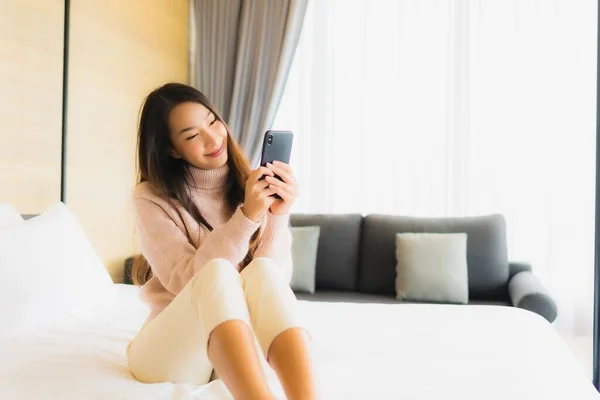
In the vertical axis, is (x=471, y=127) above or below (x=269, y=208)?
above

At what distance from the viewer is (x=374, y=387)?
1282 mm

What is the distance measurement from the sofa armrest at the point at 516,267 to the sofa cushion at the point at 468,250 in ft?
0.31

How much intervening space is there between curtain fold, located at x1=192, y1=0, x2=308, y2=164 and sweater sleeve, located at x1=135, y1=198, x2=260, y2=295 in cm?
214

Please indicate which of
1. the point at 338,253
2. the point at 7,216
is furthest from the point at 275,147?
the point at 338,253

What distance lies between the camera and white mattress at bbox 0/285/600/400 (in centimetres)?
125

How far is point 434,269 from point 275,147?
1582mm

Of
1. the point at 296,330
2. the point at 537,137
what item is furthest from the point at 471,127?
the point at 296,330

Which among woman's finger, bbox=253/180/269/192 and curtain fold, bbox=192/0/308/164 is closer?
woman's finger, bbox=253/180/269/192

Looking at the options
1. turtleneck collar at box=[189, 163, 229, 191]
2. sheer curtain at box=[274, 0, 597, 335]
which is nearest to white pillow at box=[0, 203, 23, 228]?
turtleneck collar at box=[189, 163, 229, 191]

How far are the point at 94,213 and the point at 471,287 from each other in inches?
76.0

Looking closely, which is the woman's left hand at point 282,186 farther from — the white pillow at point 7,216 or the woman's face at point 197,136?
the white pillow at point 7,216

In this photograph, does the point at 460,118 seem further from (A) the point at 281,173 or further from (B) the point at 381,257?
(A) the point at 281,173

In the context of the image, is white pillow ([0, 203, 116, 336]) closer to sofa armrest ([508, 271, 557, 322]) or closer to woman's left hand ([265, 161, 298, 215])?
woman's left hand ([265, 161, 298, 215])

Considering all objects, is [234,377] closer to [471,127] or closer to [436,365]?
[436,365]
